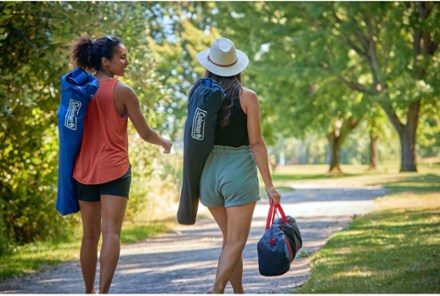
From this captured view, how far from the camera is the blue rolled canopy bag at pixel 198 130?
625 centimetres

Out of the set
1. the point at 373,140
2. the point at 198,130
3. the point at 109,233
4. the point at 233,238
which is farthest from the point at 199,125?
the point at 373,140

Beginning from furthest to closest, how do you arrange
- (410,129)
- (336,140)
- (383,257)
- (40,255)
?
1. (336,140)
2. (410,129)
3. (40,255)
4. (383,257)

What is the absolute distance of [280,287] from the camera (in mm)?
8367

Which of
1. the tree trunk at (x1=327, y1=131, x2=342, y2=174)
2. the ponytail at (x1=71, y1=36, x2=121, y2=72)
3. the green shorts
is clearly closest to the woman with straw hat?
the green shorts

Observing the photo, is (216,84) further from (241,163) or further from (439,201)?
(439,201)

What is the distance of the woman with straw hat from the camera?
6277 mm

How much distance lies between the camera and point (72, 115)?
639 cm

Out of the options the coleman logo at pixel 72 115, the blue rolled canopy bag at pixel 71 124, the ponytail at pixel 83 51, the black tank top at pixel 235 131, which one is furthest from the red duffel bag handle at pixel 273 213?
the ponytail at pixel 83 51

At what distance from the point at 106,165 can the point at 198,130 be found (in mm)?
727

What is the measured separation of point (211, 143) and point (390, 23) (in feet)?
85.0

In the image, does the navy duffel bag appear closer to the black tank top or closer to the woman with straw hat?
the woman with straw hat

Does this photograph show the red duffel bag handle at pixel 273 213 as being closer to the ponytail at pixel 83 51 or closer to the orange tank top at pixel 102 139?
the orange tank top at pixel 102 139

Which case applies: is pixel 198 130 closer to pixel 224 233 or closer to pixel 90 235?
pixel 224 233

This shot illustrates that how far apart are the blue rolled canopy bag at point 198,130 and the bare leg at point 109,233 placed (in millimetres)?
514
